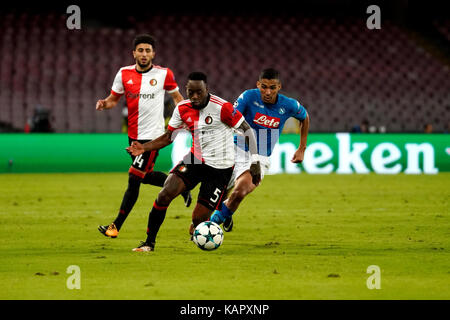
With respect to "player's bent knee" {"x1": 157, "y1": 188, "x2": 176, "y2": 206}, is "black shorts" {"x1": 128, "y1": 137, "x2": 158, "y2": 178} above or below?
above

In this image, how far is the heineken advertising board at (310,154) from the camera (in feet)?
57.9

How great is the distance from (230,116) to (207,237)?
1.17 meters

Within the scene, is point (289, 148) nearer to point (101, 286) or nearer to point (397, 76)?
point (397, 76)

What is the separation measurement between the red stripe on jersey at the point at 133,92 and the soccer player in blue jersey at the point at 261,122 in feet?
3.67

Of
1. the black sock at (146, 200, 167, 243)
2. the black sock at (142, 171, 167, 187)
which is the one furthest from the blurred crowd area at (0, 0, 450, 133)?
the black sock at (146, 200, 167, 243)

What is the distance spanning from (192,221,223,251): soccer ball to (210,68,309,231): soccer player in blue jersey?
0.87 metres

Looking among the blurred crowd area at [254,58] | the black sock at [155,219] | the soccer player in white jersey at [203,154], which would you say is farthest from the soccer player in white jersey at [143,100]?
the blurred crowd area at [254,58]

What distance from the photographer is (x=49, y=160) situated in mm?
17766

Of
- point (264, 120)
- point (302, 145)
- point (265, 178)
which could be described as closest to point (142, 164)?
point (264, 120)

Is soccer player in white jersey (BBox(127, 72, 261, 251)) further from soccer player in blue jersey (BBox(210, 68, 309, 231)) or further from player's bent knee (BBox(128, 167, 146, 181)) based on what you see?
player's bent knee (BBox(128, 167, 146, 181))

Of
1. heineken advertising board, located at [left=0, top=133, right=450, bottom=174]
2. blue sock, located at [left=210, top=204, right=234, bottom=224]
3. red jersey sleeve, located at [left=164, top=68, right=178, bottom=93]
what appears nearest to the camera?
blue sock, located at [left=210, top=204, right=234, bottom=224]

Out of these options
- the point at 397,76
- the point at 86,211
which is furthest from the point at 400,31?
the point at 86,211

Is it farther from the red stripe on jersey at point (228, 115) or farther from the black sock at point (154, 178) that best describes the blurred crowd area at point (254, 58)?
the red stripe on jersey at point (228, 115)

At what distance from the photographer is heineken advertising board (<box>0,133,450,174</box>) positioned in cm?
1765
